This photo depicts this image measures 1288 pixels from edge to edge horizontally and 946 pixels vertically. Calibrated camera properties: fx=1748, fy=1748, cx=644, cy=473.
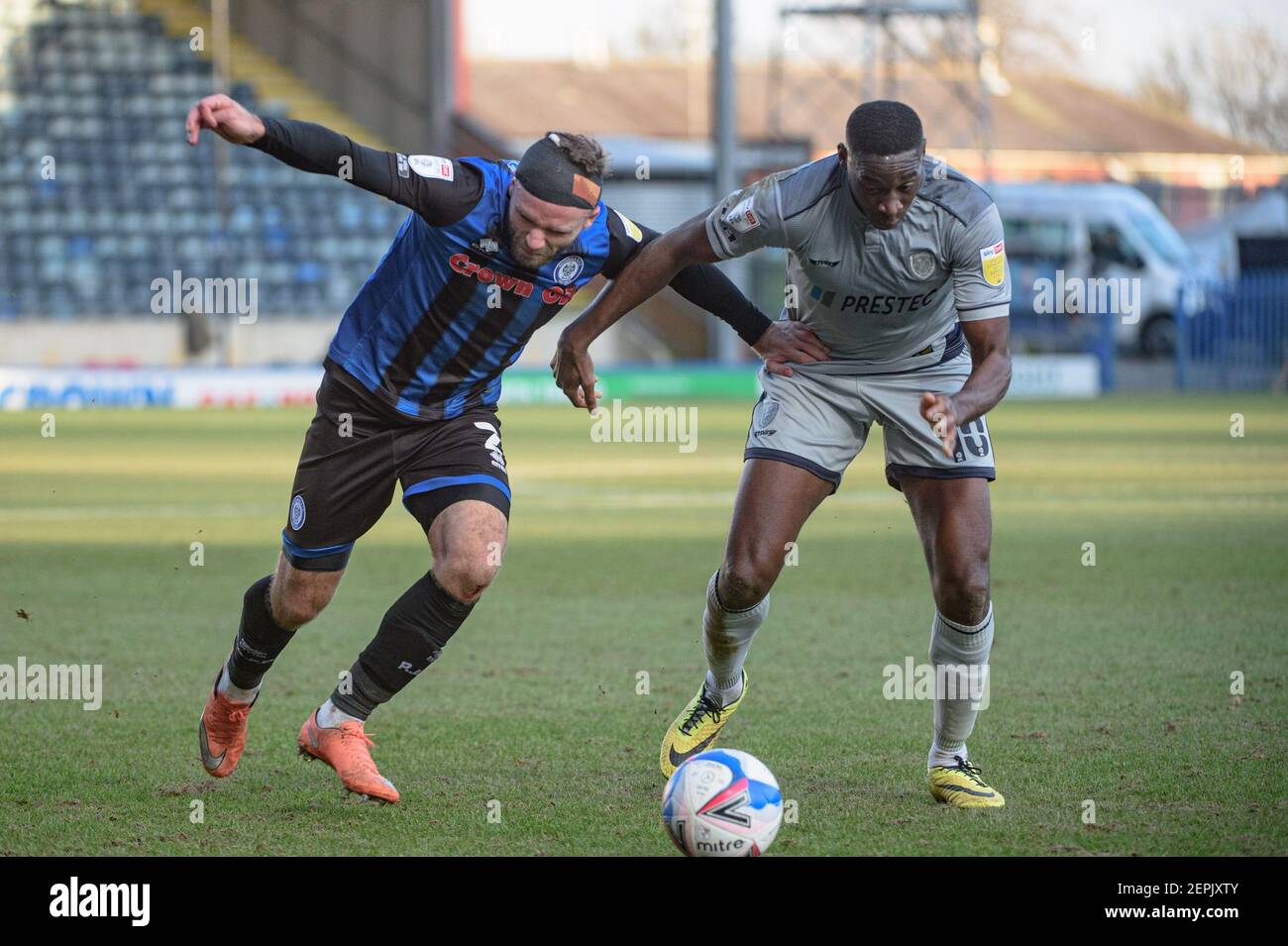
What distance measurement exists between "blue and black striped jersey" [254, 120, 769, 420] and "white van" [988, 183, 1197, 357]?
1265 inches

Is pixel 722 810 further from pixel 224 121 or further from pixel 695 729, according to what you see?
pixel 224 121

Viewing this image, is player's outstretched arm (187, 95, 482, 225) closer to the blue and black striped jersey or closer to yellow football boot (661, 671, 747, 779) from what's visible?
the blue and black striped jersey

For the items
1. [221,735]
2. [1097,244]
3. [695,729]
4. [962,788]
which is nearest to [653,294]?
[695,729]

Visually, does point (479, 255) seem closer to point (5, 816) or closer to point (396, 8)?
point (5, 816)

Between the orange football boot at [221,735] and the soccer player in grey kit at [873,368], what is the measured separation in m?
1.44

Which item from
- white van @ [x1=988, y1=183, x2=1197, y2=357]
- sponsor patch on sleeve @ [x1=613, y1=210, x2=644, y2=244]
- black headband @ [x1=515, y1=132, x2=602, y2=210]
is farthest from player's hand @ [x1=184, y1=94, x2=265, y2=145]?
white van @ [x1=988, y1=183, x2=1197, y2=357]

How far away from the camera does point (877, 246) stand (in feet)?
18.5

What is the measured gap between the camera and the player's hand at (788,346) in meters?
6.13

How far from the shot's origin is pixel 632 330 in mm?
33156

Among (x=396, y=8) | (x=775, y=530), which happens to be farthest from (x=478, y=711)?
(x=396, y=8)

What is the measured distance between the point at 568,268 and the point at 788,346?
867 millimetres

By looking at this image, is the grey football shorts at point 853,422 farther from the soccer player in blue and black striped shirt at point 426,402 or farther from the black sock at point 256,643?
the black sock at point 256,643

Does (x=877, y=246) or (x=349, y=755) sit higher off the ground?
(x=877, y=246)

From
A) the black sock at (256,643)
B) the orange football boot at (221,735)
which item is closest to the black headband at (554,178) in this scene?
the black sock at (256,643)
